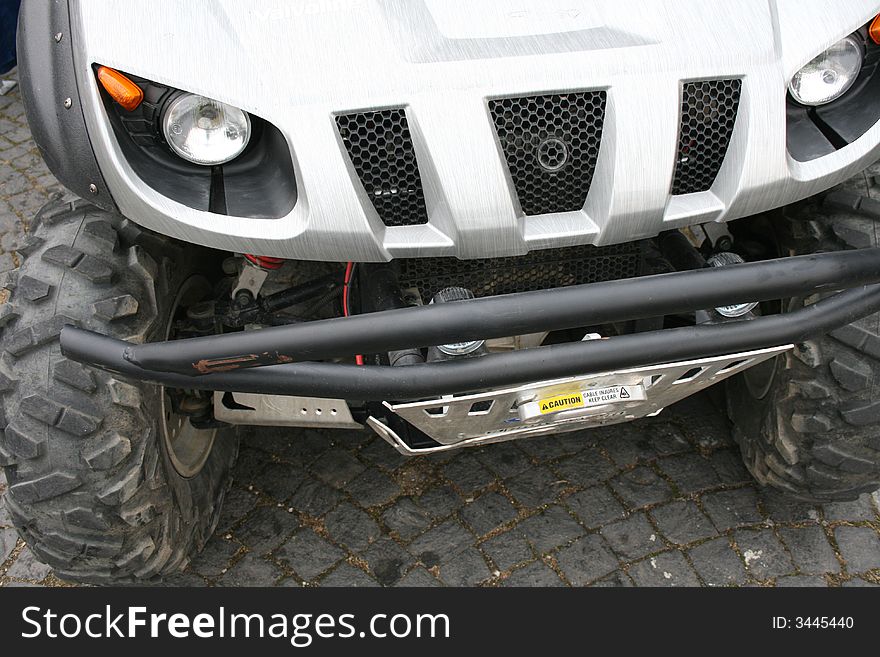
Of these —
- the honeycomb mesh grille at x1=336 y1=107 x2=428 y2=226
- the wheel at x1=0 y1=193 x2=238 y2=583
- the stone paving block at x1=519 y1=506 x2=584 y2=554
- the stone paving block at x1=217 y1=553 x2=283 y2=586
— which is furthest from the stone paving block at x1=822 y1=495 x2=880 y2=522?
the wheel at x1=0 y1=193 x2=238 y2=583

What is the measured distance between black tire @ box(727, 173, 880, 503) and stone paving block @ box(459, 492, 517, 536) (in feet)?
2.75

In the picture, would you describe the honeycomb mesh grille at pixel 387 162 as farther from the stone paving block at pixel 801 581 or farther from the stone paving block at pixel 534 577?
the stone paving block at pixel 801 581

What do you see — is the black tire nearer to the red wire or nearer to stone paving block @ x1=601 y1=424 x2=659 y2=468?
stone paving block @ x1=601 y1=424 x2=659 y2=468

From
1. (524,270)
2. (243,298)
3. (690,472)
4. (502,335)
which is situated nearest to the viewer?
(502,335)

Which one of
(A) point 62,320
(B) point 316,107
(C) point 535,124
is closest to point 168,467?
(A) point 62,320

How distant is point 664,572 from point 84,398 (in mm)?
1853

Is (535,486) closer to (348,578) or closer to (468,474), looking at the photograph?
(468,474)

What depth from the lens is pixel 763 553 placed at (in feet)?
9.59

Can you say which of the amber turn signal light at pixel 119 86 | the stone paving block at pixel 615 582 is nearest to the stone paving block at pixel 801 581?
the stone paving block at pixel 615 582

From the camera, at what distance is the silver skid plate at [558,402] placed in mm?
2121

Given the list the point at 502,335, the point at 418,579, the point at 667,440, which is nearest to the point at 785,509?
the point at 667,440

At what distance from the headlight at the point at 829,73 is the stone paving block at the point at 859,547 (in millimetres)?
1601

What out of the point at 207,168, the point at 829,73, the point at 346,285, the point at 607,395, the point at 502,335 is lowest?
the point at 607,395
